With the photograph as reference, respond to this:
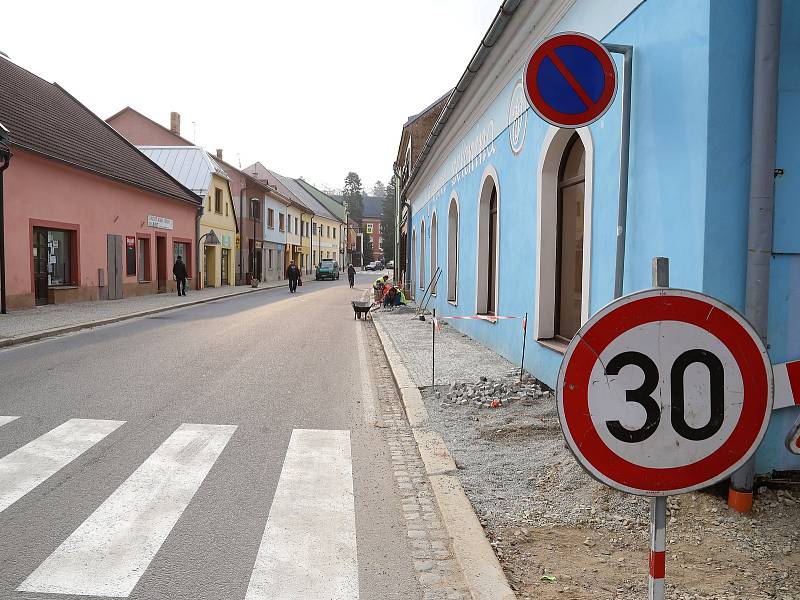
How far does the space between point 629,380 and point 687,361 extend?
18 cm

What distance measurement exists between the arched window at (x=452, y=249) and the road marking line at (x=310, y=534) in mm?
10120

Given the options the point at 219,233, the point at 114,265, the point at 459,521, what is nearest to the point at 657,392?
the point at 459,521

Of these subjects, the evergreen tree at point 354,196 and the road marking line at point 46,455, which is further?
the evergreen tree at point 354,196

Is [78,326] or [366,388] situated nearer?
[366,388]

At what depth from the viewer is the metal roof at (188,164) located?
3331 cm

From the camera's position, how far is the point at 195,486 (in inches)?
175

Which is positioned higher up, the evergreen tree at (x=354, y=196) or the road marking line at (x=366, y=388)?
the evergreen tree at (x=354, y=196)

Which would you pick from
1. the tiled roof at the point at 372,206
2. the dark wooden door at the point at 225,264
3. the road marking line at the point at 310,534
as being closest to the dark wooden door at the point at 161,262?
the dark wooden door at the point at 225,264

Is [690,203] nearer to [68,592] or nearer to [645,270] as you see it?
[645,270]

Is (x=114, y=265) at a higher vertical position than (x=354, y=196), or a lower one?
lower

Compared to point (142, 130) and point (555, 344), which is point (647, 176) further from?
point (142, 130)

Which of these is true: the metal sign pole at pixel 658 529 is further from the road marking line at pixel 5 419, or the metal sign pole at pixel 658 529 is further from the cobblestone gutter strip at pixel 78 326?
the cobblestone gutter strip at pixel 78 326

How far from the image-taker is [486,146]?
35.7 feet

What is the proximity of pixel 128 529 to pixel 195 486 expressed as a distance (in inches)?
29.5
